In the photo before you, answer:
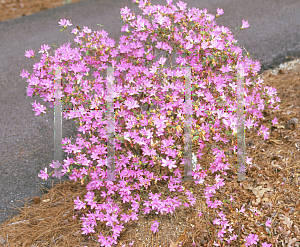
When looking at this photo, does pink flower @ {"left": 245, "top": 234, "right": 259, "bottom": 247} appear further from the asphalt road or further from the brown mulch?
the brown mulch

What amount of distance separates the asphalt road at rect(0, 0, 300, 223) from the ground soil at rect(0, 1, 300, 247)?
40cm

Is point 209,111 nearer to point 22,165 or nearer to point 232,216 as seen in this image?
point 232,216

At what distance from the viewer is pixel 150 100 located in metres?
2.55

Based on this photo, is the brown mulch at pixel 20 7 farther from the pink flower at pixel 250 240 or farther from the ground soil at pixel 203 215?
the pink flower at pixel 250 240

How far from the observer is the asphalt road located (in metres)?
3.74

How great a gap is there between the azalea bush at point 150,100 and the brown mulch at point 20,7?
672 centimetres

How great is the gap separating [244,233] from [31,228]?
6.96ft

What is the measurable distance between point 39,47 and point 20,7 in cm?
264

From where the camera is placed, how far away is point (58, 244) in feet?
8.87

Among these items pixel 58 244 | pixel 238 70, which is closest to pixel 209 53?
pixel 238 70

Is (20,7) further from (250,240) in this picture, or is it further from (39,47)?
(250,240)

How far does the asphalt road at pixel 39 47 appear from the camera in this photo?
3.74 metres

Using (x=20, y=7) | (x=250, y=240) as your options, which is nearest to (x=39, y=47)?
(x=20, y=7)

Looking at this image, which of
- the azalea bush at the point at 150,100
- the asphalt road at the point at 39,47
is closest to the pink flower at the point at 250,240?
the azalea bush at the point at 150,100
